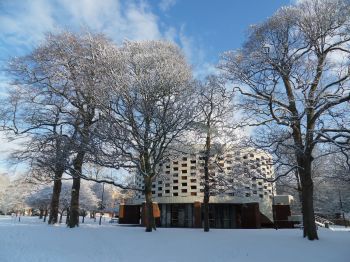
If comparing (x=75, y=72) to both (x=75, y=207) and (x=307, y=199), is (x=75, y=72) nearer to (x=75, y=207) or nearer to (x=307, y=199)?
(x=75, y=207)

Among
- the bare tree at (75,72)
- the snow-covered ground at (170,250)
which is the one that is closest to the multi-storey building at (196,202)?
the bare tree at (75,72)

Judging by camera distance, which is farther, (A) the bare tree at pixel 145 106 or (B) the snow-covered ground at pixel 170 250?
(A) the bare tree at pixel 145 106

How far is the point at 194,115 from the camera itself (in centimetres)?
2072

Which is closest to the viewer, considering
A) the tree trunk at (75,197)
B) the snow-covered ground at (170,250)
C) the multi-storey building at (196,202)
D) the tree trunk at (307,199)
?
the snow-covered ground at (170,250)

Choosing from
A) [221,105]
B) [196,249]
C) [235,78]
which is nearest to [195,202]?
[221,105]

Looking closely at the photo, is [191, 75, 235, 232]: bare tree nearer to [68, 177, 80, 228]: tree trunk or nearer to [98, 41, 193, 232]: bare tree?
[98, 41, 193, 232]: bare tree

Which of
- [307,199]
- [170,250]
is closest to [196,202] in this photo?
[307,199]

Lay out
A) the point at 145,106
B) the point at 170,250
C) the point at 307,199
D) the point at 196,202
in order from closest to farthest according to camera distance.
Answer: the point at 170,250
the point at 307,199
the point at 145,106
the point at 196,202

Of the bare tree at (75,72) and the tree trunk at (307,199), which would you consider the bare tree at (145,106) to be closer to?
the bare tree at (75,72)

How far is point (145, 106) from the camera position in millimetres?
18859

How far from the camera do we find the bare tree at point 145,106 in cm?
1900

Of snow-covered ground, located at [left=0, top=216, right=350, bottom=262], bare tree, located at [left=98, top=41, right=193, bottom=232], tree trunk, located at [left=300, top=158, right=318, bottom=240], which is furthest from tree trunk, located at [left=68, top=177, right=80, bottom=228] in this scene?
tree trunk, located at [left=300, top=158, right=318, bottom=240]

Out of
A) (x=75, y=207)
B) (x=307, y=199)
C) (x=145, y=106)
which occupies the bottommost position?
(x=75, y=207)

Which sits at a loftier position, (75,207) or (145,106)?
(145,106)
